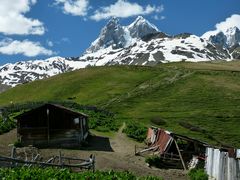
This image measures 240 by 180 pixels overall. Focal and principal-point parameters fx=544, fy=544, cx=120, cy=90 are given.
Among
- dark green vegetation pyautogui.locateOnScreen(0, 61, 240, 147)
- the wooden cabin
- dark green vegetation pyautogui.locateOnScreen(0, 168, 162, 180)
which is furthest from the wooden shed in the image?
dark green vegetation pyautogui.locateOnScreen(0, 168, 162, 180)

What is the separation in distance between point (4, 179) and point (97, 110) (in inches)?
3143

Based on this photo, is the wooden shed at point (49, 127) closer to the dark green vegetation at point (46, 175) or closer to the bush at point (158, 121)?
the bush at point (158, 121)

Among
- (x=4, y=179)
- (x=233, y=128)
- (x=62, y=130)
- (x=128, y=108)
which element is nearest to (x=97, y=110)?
(x=128, y=108)

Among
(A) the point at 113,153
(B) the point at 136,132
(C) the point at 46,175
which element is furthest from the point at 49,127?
(C) the point at 46,175

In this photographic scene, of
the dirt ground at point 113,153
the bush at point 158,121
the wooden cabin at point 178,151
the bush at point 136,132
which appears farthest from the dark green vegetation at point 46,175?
the bush at point 158,121

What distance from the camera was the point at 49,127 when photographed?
62.0 metres

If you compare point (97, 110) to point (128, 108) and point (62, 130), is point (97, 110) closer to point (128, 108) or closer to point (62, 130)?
point (128, 108)

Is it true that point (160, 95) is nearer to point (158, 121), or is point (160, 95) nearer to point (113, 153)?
point (158, 121)

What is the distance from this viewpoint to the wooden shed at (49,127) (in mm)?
61781

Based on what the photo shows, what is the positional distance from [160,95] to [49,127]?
7073 centimetres

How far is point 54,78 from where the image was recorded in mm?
176000

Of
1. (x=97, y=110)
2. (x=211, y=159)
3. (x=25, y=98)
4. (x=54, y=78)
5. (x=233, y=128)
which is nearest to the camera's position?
(x=211, y=159)

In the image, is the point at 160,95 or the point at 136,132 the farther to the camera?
the point at 160,95

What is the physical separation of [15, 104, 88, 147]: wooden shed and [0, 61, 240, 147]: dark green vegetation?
68.1ft
